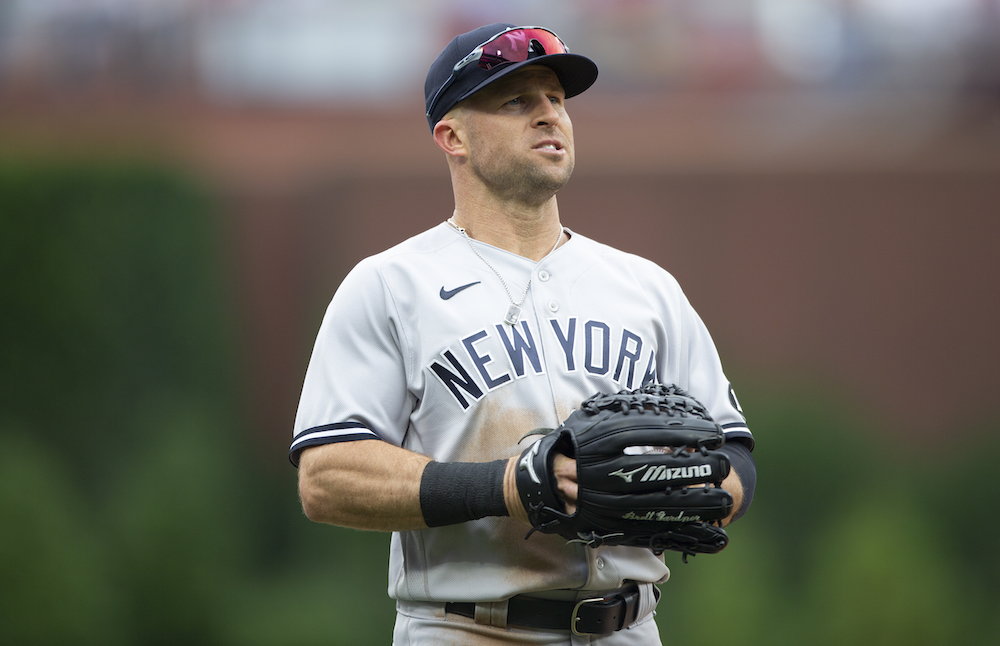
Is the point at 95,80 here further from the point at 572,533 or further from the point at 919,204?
the point at 572,533

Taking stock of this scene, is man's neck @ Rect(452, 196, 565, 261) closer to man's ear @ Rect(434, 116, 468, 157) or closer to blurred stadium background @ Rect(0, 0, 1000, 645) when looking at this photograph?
man's ear @ Rect(434, 116, 468, 157)

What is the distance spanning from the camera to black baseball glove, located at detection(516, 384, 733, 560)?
2094mm

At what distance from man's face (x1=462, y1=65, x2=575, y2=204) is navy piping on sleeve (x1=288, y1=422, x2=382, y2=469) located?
0.71 metres

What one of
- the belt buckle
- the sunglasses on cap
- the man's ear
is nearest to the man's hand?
the belt buckle

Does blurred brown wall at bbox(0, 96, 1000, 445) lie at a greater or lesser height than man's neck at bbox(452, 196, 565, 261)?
greater

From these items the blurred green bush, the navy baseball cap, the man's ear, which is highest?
the navy baseball cap

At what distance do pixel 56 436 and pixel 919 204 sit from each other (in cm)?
721

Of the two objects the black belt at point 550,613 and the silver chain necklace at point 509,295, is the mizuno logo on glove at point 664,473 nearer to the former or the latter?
the black belt at point 550,613

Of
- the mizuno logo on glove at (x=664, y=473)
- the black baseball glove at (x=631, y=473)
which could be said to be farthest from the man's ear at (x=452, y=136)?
the mizuno logo on glove at (x=664, y=473)

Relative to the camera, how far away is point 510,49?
→ 2.57m

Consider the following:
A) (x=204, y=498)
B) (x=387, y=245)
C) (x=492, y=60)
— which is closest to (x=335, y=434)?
(x=492, y=60)

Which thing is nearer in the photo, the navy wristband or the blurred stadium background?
the navy wristband

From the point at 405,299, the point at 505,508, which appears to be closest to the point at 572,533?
the point at 505,508

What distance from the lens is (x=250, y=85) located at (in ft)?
36.5
